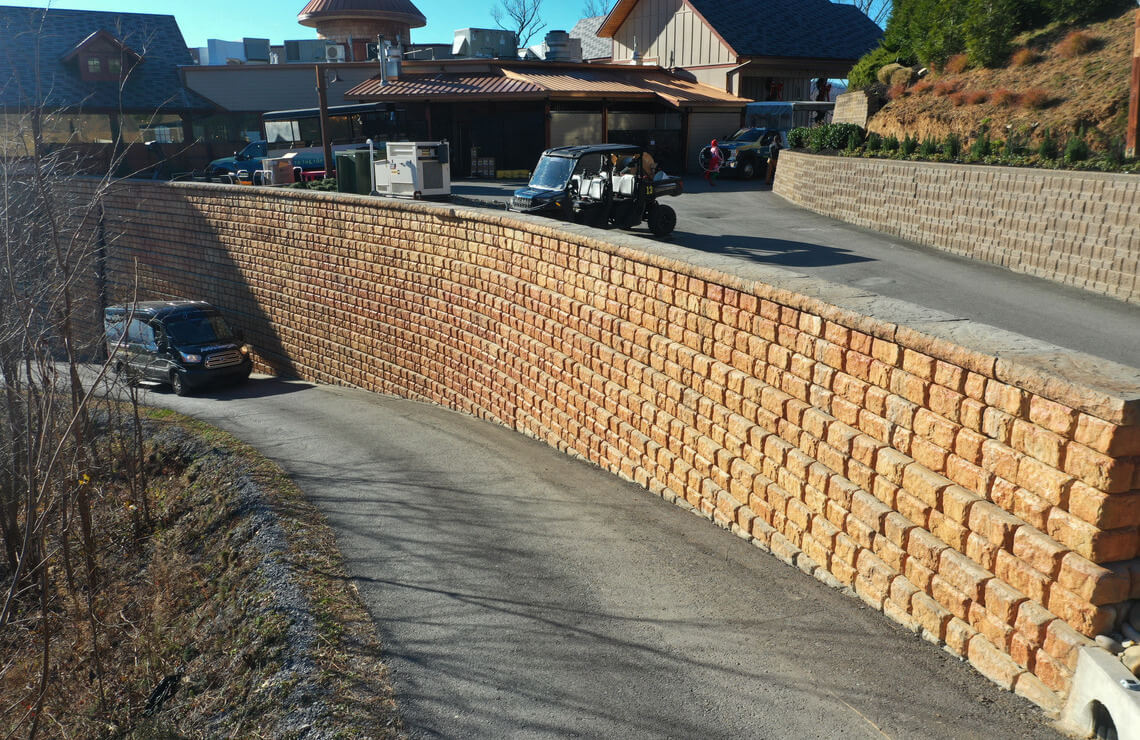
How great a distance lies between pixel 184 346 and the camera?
19.7 m

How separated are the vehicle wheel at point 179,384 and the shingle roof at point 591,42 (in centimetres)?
3903

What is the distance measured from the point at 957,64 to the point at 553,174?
41.7ft

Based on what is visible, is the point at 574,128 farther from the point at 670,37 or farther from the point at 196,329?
the point at 196,329

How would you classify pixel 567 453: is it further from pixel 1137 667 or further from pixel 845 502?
pixel 1137 667

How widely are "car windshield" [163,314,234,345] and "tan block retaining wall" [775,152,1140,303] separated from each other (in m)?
15.3

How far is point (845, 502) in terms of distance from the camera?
6.91 m

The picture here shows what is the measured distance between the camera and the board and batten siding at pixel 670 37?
40.2 m

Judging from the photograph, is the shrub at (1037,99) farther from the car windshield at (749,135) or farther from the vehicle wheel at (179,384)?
the vehicle wheel at (179,384)

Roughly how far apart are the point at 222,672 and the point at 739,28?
127 feet

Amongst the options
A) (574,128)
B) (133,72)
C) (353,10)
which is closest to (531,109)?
(574,128)

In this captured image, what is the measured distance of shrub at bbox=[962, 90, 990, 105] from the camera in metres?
22.9

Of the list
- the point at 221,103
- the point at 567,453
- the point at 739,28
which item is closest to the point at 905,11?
the point at 739,28

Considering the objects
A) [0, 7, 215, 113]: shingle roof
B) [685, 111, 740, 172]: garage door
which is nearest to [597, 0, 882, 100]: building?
[685, 111, 740, 172]: garage door

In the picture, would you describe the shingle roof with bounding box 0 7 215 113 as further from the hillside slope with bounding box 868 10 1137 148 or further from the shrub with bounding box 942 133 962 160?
the shrub with bounding box 942 133 962 160
